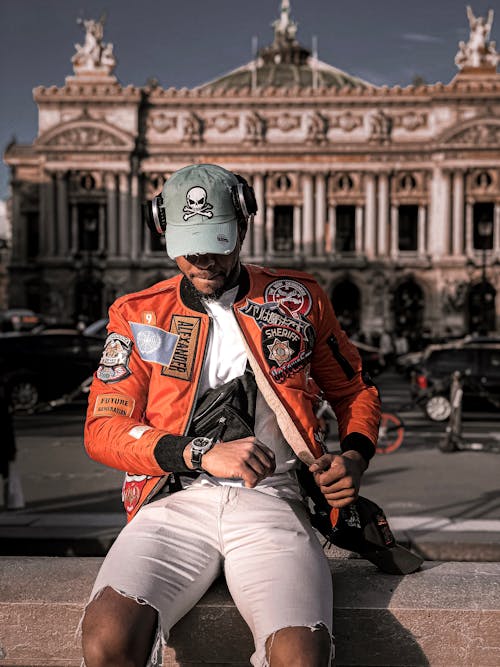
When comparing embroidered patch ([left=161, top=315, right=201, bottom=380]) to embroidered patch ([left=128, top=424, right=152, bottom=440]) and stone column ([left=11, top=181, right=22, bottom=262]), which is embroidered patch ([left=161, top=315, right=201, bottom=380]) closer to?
embroidered patch ([left=128, top=424, right=152, bottom=440])

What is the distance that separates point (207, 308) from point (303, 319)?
0.30 m

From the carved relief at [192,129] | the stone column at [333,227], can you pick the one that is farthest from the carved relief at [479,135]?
the carved relief at [192,129]

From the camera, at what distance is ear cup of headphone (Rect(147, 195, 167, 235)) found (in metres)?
2.65

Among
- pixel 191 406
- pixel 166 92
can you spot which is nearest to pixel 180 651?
pixel 191 406

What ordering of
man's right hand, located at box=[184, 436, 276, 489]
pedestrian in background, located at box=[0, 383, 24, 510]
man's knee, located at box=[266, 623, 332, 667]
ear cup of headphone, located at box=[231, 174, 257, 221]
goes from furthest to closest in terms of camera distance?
pedestrian in background, located at box=[0, 383, 24, 510]
ear cup of headphone, located at box=[231, 174, 257, 221]
man's right hand, located at box=[184, 436, 276, 489]
man's knee, located at box=[266, 623, 332, 667]

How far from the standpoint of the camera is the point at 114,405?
8.15ft

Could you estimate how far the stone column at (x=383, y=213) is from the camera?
4538cm

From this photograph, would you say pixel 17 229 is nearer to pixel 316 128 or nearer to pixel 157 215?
pixel 316 128

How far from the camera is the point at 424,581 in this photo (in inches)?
98.7

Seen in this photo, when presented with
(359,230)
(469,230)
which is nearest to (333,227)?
(359,230)

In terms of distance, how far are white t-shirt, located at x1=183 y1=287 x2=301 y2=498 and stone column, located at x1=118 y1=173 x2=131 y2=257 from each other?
143 ft

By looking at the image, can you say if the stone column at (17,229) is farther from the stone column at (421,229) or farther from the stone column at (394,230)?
the stone column at (421,229)

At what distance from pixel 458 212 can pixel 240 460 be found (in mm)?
44651

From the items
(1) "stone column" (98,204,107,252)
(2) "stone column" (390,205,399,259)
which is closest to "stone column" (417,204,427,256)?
(2) "stone column" (390,205,399,259)
